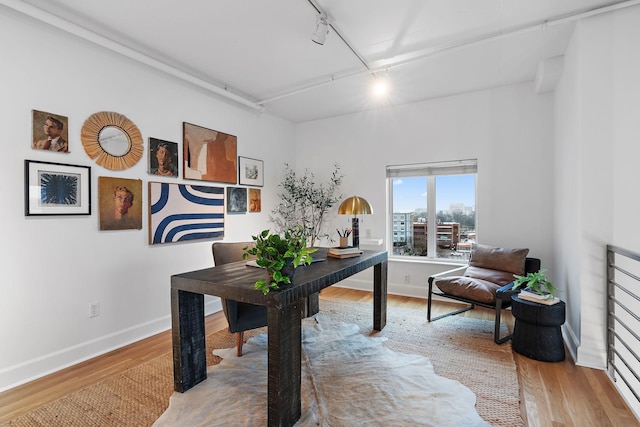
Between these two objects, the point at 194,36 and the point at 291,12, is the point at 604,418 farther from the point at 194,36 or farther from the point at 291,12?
the point at 194,36

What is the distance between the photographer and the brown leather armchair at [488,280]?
285 centimetres

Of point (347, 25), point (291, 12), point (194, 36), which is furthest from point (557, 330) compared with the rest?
point (194, 36)

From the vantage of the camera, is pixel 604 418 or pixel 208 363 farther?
pixel 208 363

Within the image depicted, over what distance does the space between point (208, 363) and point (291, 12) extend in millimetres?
2776

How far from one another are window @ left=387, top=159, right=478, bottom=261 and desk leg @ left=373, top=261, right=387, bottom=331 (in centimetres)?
148

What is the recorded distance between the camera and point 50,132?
243cm

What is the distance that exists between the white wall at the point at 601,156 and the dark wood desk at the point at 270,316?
5.65ft

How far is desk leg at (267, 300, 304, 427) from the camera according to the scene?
1683 mm

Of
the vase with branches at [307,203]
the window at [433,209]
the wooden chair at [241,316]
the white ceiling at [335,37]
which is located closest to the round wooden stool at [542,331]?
the window at [433,209]

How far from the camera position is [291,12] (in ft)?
7.86

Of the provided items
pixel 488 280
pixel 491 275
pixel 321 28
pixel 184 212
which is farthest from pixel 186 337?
pixel 491 275

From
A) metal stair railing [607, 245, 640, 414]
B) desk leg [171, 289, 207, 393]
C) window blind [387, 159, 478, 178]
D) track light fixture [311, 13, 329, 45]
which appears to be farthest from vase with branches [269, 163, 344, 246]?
metal stair railing [607, 245, 640, 414]

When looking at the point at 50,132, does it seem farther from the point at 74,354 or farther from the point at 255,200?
the point at 255,200

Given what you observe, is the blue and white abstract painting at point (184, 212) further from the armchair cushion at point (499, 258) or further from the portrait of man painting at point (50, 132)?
the armchair cushion at point (499, 258)
